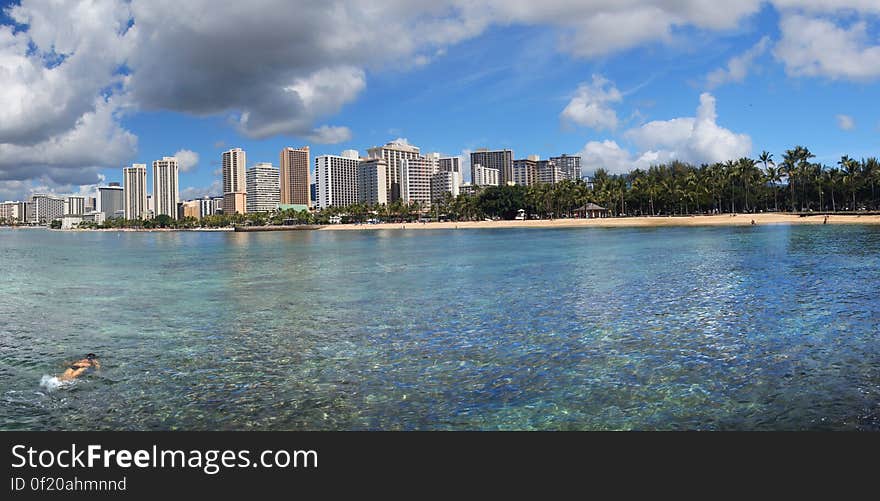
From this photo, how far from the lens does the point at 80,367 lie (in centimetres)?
1454

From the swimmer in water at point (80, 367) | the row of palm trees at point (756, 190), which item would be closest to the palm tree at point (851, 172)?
the row of palm trees at point (756, 190)

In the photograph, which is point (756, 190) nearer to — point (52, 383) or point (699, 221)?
point (699, 221)

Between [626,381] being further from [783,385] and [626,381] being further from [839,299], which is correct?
[839,299]

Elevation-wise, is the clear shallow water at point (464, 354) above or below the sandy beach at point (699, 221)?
below

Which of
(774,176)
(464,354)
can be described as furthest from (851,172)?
(464,354)

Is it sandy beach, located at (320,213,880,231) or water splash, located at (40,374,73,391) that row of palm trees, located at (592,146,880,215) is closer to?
sandy beach, located at (320,213,880,231)

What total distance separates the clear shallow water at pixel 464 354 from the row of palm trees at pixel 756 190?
4163 inches

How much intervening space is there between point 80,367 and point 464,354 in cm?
978

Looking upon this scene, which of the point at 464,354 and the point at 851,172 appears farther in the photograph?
A: the point at 851,172

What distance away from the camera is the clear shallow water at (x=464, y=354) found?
10648mm

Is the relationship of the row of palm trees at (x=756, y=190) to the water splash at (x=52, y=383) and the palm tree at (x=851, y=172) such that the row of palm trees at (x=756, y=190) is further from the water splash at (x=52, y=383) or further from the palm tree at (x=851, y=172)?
the water splash at (x=52, y=383)

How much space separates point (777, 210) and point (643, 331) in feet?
460
